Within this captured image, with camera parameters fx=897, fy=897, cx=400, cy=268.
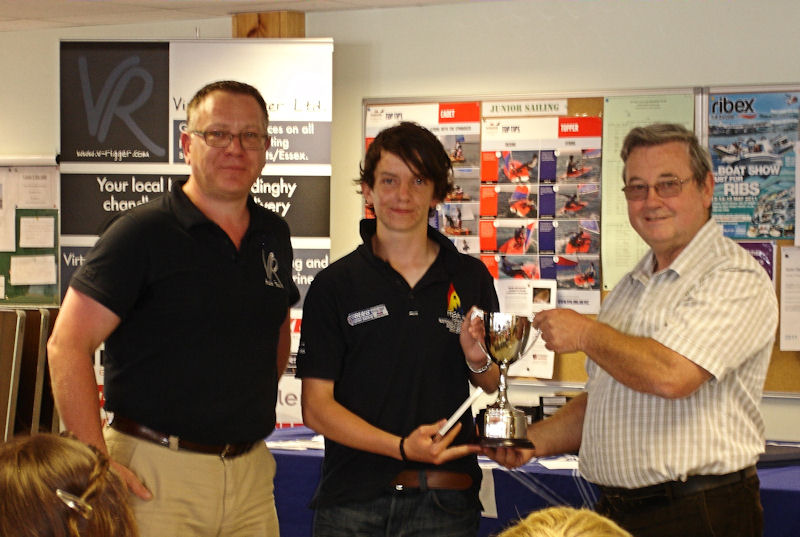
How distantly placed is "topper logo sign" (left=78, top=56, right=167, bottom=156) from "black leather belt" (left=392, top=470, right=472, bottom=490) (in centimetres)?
288

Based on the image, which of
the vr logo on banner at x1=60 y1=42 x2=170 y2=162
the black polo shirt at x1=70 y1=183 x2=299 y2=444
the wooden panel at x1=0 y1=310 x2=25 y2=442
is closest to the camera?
the black polo shirt at x1=70 y1=183 x2=299 y2=444

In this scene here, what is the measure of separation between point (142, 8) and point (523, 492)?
10.9ft

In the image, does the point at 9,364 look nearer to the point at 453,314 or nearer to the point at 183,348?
the point at 183,348

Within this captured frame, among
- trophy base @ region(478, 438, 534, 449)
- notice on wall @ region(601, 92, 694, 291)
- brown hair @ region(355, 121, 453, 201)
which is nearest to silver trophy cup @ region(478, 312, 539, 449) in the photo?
trophy base @ region(478, 438, 534, 449)

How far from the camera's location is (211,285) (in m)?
2.12

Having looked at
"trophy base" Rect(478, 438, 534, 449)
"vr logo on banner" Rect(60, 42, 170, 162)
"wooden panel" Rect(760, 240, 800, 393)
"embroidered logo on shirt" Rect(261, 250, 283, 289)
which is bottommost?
"wooden panel" Rect(760, 240, 800, 393)

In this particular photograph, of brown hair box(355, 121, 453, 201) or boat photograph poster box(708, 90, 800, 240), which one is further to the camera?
boat photograph poster box(708, 90, 800, 240)

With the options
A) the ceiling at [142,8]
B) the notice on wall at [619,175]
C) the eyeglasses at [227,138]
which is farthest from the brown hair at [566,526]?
the ceiling at [142,8]

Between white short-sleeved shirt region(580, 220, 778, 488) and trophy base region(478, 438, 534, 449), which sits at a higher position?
white short-sleeved shirt region(580, 220, 778, 488)

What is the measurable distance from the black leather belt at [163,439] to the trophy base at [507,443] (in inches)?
24.0

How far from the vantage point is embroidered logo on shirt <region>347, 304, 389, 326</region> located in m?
2.15

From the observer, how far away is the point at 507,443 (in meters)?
2.12

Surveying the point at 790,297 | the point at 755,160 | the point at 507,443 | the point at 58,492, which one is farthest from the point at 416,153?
the point at 790,297

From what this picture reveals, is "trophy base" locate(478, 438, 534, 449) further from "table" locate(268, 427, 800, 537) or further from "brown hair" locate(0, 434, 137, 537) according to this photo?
"brown hair" locate(0, 434, 137, 537)
